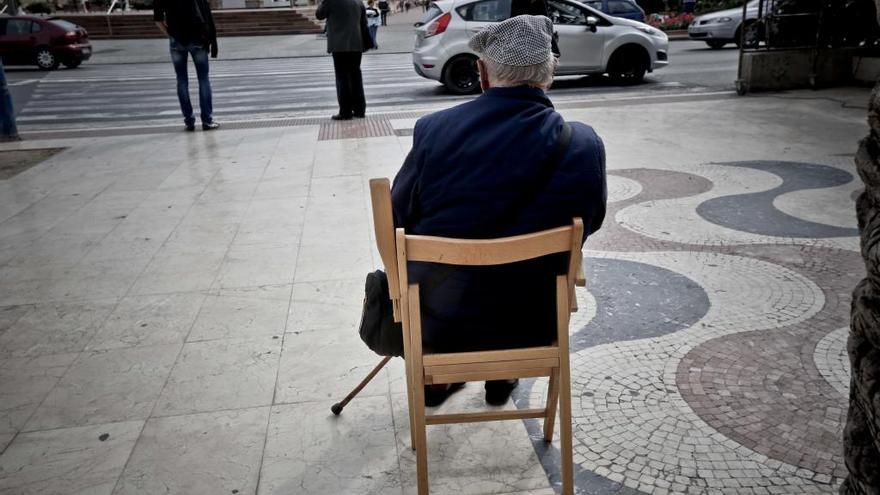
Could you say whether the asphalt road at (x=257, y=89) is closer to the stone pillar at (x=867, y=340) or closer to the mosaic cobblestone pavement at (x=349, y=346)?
the mosaic cobblestone pavement at (x=349, y=346)

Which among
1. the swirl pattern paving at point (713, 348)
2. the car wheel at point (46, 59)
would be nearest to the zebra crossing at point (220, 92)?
the car wheel at point (46, 59)

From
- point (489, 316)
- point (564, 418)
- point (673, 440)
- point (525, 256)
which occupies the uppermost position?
point (525, 256)

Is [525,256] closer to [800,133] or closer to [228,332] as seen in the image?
[228,332]

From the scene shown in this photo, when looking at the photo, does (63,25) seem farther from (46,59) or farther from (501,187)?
(501,187)

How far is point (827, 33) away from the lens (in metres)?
11.5

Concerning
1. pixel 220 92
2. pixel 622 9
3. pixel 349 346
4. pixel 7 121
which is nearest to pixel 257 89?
pixel 220 92

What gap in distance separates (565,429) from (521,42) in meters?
1.28

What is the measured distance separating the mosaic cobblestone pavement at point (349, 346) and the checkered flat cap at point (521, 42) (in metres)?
1.49

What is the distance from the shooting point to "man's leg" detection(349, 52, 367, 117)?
34.1 ft

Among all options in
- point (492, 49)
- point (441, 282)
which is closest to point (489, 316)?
point (441, 282)

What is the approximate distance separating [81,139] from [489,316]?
9.49 meters

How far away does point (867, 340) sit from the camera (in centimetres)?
150

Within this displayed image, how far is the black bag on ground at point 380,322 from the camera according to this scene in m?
2.69

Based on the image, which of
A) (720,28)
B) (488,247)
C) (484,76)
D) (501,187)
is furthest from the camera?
(720,28)
